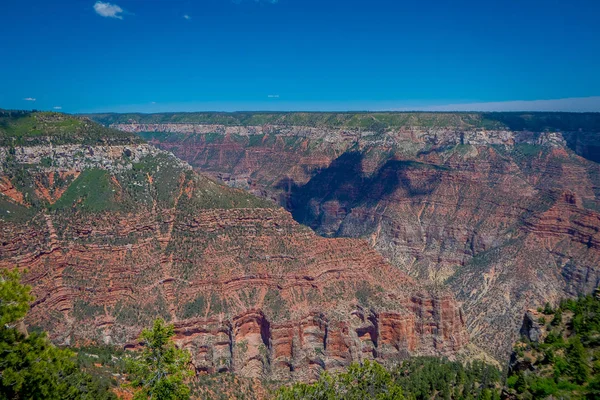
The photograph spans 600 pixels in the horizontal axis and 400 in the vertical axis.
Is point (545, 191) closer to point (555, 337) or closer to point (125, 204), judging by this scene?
point (555, 337)

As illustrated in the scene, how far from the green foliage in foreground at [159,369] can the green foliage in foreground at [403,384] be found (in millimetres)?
8390

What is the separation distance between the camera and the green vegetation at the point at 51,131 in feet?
311

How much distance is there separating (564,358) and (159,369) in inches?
1315

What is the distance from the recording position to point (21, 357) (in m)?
23.2

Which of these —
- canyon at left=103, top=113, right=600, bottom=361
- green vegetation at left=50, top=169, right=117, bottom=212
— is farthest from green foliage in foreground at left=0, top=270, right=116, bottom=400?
canyon at left=103, top=113, right=600, bottom=361

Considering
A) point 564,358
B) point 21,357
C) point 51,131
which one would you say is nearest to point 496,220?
point 564,358

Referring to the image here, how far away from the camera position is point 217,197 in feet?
323

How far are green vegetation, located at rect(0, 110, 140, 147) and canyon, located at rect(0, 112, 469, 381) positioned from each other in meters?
0.51

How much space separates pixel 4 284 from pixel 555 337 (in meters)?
45.2

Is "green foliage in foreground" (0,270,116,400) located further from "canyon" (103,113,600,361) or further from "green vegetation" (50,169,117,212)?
"canyon" (103,113,600,361)

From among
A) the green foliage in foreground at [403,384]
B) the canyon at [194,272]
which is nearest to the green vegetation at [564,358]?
the green foliage in foreground at [403,384]

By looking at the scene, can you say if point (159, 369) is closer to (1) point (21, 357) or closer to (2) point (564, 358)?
(1) point (21, 357)

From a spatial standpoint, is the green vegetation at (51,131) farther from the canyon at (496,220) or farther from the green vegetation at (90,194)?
the canyon at (496,220)

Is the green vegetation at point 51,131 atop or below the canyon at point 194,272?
atop
